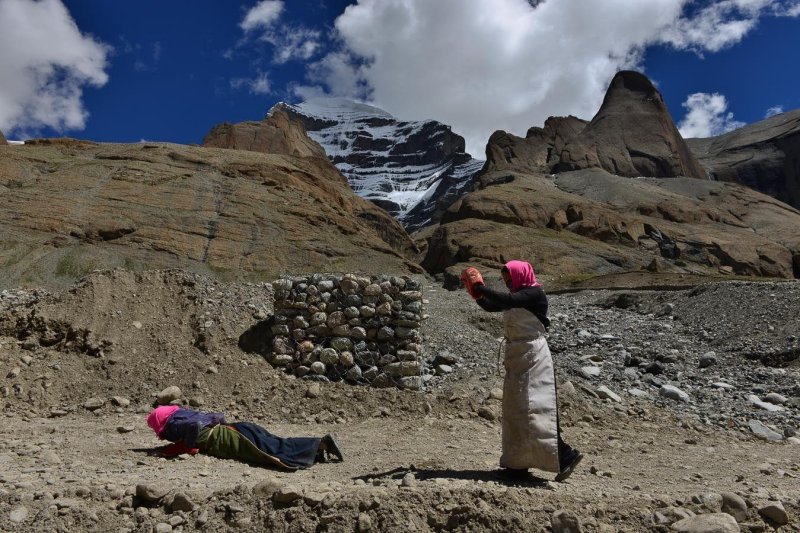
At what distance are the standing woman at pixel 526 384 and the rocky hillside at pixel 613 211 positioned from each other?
33694 mm

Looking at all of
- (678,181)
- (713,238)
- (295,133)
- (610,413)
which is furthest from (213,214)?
(295,133)

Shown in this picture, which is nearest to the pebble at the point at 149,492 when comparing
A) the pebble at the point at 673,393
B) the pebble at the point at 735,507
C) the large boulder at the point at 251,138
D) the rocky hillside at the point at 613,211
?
the pebble at the point at 735,507

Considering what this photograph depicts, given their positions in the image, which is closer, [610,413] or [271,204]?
[610,413]

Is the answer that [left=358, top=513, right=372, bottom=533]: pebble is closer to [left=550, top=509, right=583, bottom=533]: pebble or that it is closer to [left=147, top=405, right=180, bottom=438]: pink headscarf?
[left=550, top=509, right=583, bottom=533]: pebble

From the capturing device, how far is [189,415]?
591cm

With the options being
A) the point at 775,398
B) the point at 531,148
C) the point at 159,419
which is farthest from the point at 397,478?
the point at 531,148

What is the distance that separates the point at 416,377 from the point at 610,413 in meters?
2.74

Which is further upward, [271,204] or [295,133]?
[295,133]

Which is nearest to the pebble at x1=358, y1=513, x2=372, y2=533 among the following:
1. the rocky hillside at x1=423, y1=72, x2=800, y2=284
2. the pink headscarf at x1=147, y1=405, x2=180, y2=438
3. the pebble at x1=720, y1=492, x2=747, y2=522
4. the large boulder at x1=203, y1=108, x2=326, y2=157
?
the pebble at x1=720, y1=492, x2=747, y2=522

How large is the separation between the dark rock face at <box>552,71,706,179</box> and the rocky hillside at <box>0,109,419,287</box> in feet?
240

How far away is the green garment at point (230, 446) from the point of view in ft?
17.9

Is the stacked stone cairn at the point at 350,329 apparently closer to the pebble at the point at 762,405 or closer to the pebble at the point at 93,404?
the pebble at the point at 93,404

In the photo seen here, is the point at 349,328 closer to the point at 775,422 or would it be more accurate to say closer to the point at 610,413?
the point at 610,413

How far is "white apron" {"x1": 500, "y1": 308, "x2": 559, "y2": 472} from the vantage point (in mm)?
4480
